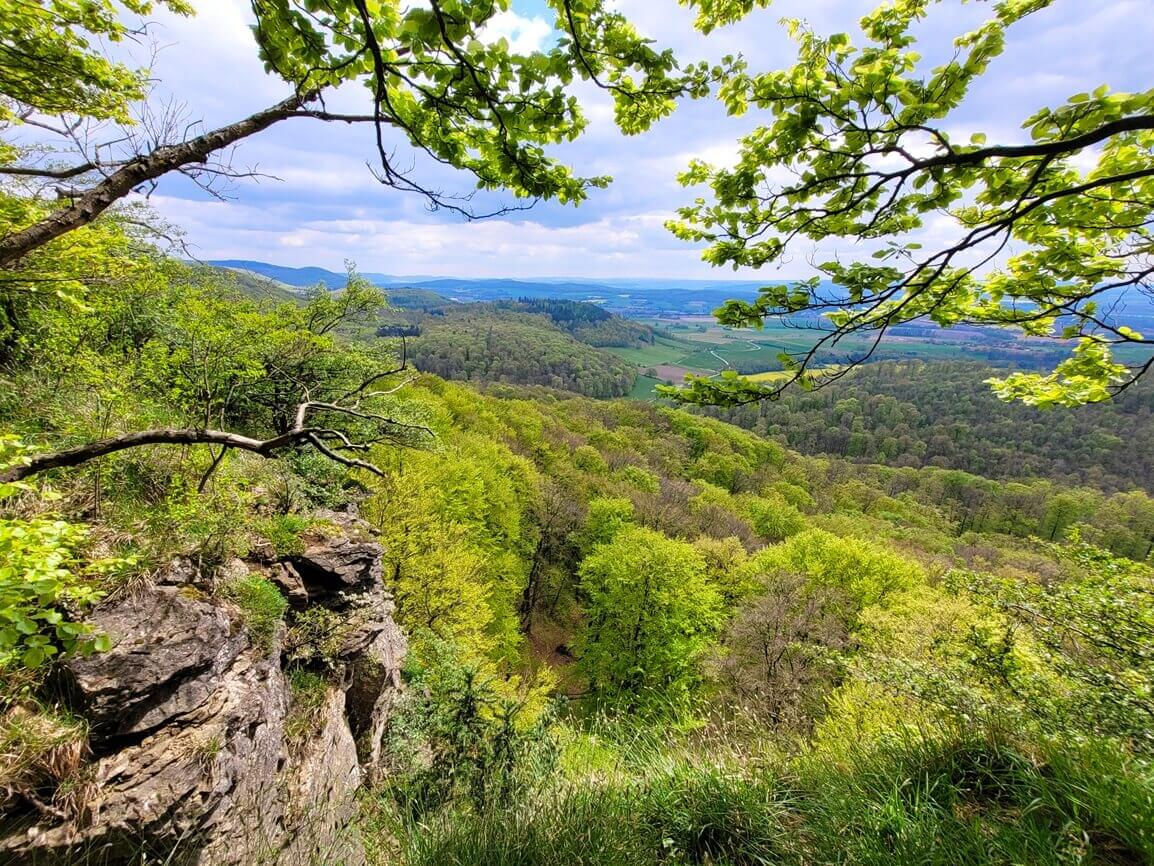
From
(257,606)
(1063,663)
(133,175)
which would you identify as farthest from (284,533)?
(1063,663)

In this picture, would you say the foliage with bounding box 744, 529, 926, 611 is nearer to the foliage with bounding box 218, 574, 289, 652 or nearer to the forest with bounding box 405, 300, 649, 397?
the foliage with bounding box 218, 574, 289, 652

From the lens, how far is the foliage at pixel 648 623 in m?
19.8

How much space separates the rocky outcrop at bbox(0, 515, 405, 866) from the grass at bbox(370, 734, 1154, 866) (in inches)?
50.6

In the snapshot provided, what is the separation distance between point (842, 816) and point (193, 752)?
243 inches

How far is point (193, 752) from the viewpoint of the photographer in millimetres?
4934

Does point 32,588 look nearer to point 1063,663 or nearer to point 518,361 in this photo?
point 1063,663

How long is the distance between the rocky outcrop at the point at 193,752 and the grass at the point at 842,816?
4.22 feet

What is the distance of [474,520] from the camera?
74.5ft

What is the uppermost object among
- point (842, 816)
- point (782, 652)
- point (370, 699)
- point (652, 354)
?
point (842, 816)

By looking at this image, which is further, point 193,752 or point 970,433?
point 970,433

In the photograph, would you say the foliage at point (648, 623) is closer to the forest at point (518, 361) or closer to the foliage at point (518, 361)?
the foliage at point (518, 361)

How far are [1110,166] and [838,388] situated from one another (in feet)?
511

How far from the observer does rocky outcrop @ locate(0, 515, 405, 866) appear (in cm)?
382

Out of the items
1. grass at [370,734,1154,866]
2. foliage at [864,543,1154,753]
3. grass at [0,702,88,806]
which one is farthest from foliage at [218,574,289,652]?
foliage at [864,543,1154,753]
